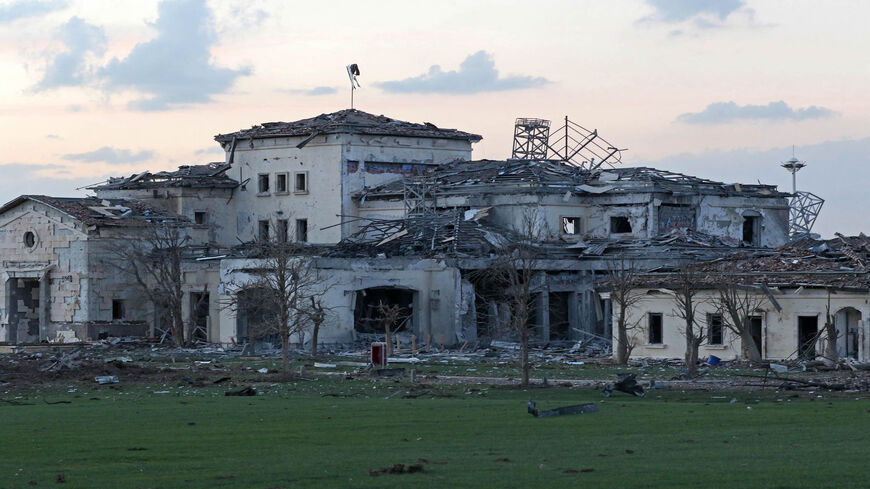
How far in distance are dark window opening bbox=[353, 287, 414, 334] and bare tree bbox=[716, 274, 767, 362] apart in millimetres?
15772

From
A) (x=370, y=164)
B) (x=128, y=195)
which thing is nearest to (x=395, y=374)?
(x=370, y=164)

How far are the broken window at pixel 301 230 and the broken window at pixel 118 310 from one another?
986cm

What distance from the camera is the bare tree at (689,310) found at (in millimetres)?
40250

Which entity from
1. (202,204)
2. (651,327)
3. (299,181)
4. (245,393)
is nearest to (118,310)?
(202,204)

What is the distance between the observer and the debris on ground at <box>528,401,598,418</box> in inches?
1065

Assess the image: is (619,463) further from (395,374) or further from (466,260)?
(466,260)

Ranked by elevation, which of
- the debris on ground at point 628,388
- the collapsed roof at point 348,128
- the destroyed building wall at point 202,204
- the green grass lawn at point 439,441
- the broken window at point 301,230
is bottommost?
the green grass lawn at point 439,441

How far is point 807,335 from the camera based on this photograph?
48.5 meters

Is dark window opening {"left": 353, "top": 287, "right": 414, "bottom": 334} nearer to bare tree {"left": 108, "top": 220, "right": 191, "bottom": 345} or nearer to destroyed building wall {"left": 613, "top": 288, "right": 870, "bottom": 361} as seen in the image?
bare tree {"left": 108, "top": 220, "right": 191, "bottom": 345}

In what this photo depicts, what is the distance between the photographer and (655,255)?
62.1 meters

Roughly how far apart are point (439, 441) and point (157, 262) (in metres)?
43.5

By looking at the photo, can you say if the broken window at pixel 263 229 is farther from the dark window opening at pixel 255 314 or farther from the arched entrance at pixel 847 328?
the arched entrance at pixel 847 328

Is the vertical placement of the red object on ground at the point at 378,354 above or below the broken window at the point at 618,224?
below

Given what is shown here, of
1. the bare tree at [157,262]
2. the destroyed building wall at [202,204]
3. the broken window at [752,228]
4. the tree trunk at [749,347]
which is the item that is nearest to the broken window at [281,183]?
the destroyed building wall at [202,204]
